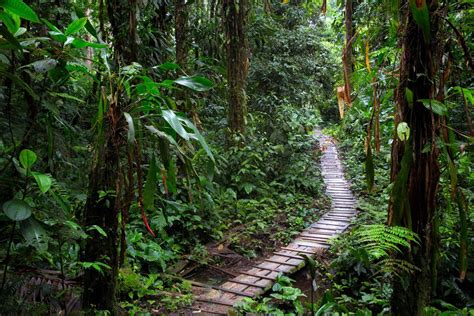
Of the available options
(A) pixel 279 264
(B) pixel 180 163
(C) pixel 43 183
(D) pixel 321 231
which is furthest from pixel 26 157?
(D) pixel 321 231

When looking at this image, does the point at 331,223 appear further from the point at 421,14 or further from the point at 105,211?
the point at 421,14

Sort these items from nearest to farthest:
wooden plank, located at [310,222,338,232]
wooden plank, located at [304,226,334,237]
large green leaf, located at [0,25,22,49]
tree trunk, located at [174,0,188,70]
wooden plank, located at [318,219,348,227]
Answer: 1. large green leaf, located at [0,25,22,49]
2. tree trunk, located at [174,0,188,70]
3. wooden plank, located at [304,226,334,237]
4. wooden plank, located at [310,222,338,232]
5. wooden plank, located at [318,219,348,227]

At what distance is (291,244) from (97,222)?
12.1ft

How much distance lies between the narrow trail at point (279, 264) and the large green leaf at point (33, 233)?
1829 millimetres

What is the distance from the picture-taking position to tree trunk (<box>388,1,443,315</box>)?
6.25 ft

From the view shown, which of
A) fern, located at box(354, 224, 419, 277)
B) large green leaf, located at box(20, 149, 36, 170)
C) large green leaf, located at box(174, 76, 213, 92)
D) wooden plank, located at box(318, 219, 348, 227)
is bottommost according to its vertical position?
wooden plank, located at box(318, 219, 348, 227)

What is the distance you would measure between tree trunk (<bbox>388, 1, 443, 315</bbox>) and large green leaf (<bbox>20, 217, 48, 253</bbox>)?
1.71m

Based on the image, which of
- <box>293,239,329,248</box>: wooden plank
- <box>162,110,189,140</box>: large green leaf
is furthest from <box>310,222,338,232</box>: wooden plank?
<box>162,110,189,140</box>: large green leaf

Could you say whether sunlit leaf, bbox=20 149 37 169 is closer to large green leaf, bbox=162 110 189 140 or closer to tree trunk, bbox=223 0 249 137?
large green leaf, bbox=162 110 189 140

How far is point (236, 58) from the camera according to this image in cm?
661

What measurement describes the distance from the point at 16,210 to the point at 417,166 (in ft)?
6.34

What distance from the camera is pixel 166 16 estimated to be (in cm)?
552

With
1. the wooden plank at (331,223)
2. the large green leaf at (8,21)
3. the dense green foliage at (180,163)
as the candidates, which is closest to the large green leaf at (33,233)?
the dense green foliage at (180,163)

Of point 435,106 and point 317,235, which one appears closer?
point 435,106
